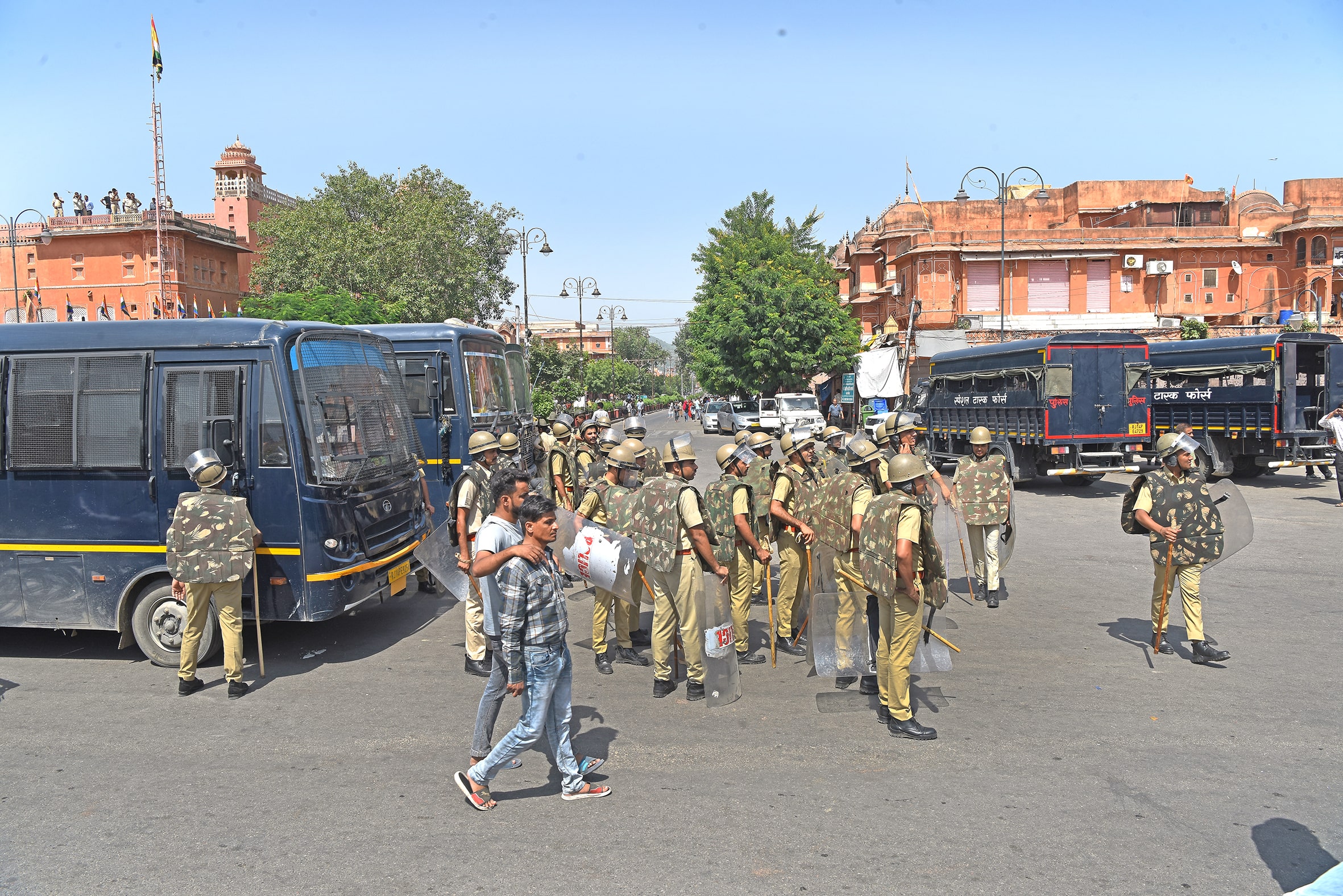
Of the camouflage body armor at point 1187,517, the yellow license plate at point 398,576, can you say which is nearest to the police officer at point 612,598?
the yellow license plate at point 398,576

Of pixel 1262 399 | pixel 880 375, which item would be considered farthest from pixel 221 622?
pixel 880 375

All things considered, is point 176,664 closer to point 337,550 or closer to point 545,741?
point 337,550

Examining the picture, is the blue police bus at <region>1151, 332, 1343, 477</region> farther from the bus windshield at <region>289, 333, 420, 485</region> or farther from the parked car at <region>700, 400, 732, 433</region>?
the parked car at <region>700, 400, 732, 433</region>

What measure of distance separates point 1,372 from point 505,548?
5.28m

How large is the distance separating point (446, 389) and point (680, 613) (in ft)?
23.8

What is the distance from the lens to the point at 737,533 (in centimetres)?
693

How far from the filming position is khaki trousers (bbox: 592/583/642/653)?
700 centimetres

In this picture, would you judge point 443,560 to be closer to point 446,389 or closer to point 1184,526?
point 446,389

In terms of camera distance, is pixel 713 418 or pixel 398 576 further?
pixel 713 418

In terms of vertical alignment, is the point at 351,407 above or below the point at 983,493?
above

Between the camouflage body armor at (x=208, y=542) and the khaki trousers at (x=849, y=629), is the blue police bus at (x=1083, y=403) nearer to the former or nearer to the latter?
the khaki trousers at (x=849, y=629)

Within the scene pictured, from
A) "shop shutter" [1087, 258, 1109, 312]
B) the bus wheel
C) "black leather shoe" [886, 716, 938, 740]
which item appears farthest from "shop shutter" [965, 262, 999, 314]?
the bus wheel

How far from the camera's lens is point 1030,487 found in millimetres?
18734

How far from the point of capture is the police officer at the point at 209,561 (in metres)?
6.27
